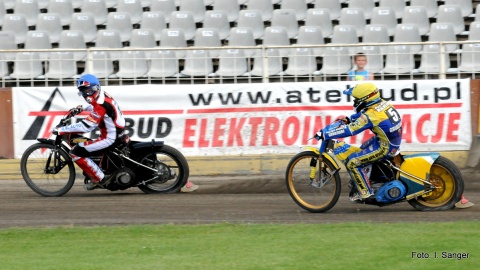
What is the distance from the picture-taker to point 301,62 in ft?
57.3

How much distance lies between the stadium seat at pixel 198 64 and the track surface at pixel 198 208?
2944 millimetres

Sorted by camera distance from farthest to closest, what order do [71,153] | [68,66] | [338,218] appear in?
[68,66] < [71,153] < [338,218]

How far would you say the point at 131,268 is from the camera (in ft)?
28.1

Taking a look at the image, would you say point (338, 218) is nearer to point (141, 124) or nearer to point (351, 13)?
point (141, 124)

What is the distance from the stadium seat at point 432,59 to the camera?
56.0 ft

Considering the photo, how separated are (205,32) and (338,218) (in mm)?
9292

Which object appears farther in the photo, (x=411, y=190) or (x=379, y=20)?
(x=379, y=20)

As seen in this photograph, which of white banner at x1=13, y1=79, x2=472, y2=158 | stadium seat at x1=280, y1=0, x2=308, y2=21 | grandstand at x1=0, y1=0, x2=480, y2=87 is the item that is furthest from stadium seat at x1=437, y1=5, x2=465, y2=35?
white banner at x1=13, y1=79, x2=472, y2=158

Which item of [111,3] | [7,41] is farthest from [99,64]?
[111,3]

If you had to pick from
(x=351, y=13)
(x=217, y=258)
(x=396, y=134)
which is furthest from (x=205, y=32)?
(x=217, y=258)

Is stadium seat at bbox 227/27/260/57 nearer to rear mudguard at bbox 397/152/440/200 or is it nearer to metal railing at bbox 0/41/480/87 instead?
metal railing at bbox 0/41/480/87

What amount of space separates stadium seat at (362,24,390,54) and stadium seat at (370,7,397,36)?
67 centimetres

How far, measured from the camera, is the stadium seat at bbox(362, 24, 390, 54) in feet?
64.8

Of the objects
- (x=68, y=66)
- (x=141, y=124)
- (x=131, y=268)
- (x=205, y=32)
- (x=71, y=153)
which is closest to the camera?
(x=131, y=268)
